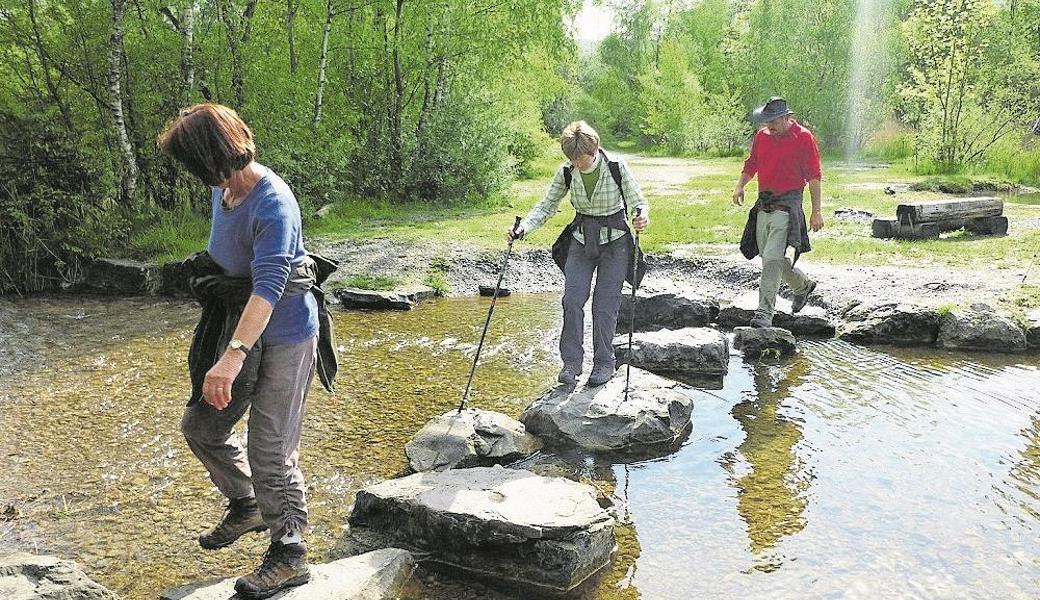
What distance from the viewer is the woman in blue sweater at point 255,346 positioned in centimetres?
326

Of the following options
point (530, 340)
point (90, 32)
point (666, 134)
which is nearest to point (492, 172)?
point (90, 32)

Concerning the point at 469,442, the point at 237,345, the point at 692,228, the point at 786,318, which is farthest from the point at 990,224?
the point at 237,345

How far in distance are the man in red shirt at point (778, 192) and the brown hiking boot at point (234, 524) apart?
610 centimetres

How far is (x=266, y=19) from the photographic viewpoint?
665 inches

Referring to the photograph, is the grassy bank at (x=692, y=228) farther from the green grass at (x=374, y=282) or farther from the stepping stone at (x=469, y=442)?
the stepping stone at (x=469, y=442)

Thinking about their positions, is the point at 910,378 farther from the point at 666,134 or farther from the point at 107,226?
the point at 666,134

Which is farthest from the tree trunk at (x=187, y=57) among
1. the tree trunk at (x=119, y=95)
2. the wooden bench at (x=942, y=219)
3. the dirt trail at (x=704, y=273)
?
the wooden bench at (x=942, y=219)

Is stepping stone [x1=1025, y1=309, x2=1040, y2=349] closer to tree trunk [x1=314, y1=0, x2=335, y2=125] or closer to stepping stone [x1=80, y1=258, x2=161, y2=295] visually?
A: stepping stone [x1=80, y1=258, x2=161, y2=295]

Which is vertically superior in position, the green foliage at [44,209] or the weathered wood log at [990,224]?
the green foliage at [44,209]

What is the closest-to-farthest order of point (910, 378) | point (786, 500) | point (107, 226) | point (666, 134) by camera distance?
1. point (786, 500)
2. point (910, 378)
3. point (107, 226)
4. point (666, 134)

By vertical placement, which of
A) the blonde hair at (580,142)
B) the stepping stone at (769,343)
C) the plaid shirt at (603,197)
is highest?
the blonde hair at (580,142)

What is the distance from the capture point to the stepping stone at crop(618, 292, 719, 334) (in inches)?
383

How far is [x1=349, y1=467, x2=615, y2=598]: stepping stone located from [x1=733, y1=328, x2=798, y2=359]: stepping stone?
4323 mm

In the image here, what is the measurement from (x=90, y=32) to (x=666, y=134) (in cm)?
4622
